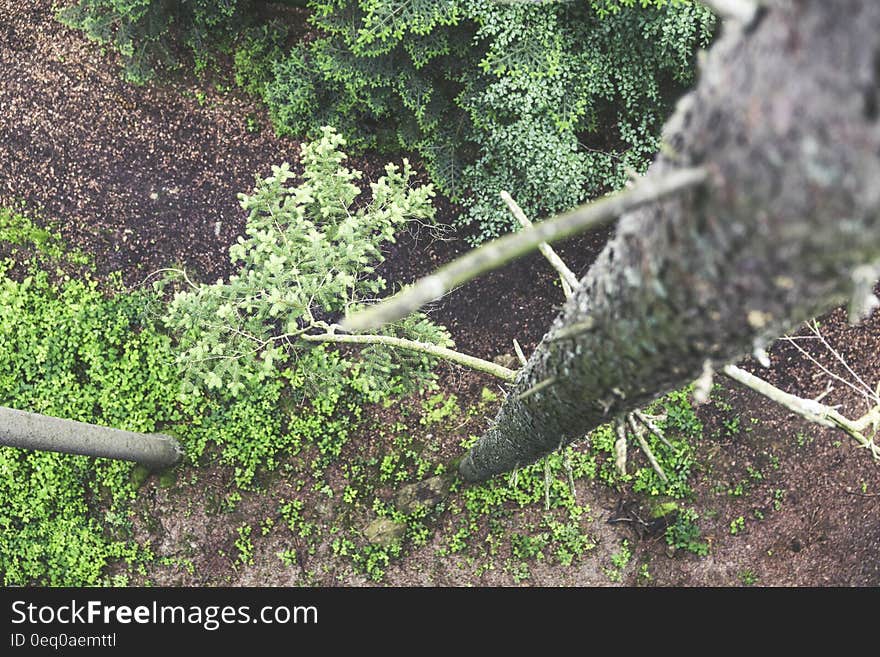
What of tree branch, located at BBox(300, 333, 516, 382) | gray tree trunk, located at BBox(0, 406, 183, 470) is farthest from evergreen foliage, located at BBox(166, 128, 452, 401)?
gray tree trunk, located at BBox(0, 406, 183, 470)

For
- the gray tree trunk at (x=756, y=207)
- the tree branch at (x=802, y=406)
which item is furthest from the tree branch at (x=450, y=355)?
the gray tree trunk at (x=756, y=207)

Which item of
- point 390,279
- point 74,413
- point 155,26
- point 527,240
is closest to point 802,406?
point 527,240

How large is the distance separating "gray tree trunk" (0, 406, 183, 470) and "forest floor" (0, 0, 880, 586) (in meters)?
0.49

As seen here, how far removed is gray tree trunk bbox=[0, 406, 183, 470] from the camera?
3586 mm

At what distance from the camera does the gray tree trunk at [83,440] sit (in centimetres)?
359

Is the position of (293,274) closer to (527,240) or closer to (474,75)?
(474,75)

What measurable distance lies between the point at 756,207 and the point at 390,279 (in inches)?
189

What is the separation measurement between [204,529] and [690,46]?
5.45 m

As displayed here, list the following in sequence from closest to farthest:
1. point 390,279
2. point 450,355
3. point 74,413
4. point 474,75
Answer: point 450,355 < point 474,75 < point 74,413 < point 390,279

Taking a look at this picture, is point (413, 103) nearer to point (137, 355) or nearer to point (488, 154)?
point (488, 154)

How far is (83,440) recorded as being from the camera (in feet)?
14.0

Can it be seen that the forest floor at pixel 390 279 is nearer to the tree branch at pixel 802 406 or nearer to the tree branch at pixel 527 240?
the tree branch at pixel 802 406

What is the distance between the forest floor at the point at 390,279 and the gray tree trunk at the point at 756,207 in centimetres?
427

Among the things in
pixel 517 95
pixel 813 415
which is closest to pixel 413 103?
pixel 517 95
